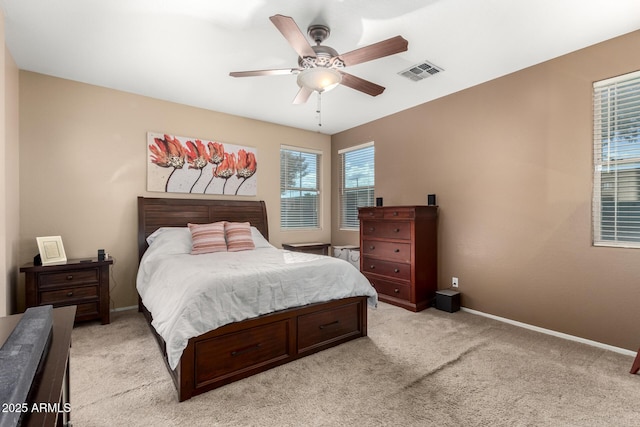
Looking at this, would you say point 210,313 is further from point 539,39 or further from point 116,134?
point 539,39

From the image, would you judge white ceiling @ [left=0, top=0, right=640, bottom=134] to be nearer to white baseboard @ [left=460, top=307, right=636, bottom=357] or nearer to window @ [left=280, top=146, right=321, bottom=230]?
window @ [left=280, top=146, right=321, bottom=230]

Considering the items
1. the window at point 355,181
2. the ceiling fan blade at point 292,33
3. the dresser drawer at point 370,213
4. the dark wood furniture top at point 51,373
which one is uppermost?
the ceiling fan blade at point 292,33

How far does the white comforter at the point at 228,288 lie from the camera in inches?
76.9

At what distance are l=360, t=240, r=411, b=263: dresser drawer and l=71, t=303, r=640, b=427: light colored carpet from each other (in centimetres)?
109

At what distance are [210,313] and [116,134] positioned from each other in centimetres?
287

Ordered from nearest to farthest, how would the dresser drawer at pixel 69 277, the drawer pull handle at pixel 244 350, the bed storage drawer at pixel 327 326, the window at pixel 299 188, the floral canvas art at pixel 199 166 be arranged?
the drawer pull handle at pixel 244 350 < the bed storage drawer at pixel 327 326 < the dresser drawer at pixel 69 277 < the floral canvas art at pixel 199 166 < the window at pixel 299 188

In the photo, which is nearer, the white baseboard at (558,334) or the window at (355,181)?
the white baseboard at (558,334)

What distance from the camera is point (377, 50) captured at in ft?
6.99

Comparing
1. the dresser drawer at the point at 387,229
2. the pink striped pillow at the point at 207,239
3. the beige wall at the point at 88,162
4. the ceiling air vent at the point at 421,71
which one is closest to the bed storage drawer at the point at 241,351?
the pink striped pillow at the point at 207,239

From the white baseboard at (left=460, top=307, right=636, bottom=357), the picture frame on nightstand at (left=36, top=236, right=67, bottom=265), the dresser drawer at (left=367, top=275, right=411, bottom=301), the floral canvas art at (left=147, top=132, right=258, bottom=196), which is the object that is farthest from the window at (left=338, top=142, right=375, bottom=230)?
the picture frame on nightstand at (left=36, top=236, right=67, bottom=265)

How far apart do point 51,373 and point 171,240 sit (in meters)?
2.78

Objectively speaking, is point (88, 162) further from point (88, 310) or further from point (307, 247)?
point (307, 247)

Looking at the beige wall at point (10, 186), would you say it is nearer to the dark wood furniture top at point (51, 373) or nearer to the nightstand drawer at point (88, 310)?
the nightstand drawer at point (88, 310)

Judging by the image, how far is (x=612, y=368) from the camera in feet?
7.52
